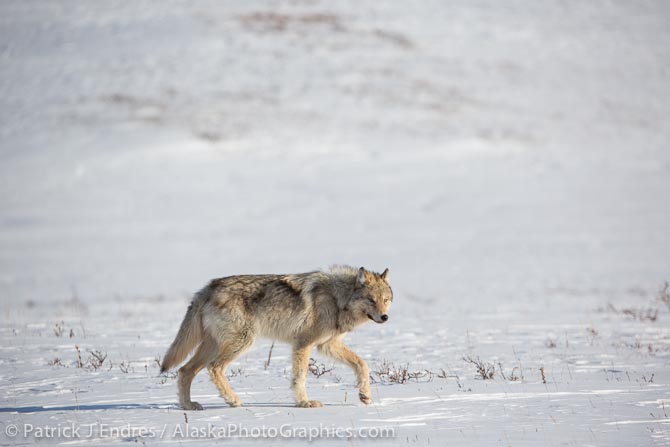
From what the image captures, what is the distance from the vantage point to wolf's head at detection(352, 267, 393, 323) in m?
7.86

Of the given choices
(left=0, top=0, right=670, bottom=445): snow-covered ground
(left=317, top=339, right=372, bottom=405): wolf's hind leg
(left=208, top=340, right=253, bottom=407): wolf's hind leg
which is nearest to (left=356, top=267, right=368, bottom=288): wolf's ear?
(left=317, top=339, right=372, bottom=405): wolf's hind leg

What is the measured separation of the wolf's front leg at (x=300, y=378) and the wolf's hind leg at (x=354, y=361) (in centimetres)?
32

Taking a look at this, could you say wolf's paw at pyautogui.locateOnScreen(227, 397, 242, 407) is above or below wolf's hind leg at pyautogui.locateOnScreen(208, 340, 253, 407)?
below

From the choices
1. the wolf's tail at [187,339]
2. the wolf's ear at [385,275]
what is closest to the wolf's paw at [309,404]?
the wolf's tail at [187,339]

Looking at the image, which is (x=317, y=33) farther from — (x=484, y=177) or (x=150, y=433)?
(x=150, y=433)

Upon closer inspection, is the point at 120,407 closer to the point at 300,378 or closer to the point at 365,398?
the point at 300,378

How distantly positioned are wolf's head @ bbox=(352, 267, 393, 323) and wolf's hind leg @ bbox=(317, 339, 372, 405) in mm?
409

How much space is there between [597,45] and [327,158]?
31068 mm

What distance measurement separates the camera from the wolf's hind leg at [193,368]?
7.18m

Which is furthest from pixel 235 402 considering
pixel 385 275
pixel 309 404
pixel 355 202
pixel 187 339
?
pixel 355 202

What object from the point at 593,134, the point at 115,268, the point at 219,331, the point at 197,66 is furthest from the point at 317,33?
the point at 219,331

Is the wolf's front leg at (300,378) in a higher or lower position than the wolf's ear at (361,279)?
lower

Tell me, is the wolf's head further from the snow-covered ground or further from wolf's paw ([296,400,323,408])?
wolf's paw ([296,400,323,408])

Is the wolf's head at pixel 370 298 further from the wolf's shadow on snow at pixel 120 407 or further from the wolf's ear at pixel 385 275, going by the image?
the wolf's shadow on snow at pixel 120 407
